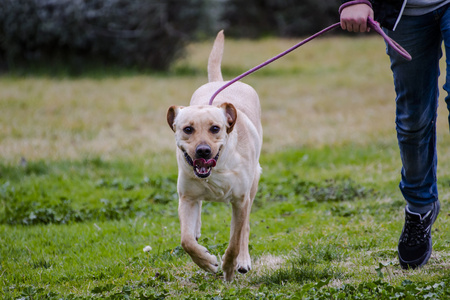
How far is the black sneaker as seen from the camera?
400cm

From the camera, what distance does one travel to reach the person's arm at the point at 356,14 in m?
3.49

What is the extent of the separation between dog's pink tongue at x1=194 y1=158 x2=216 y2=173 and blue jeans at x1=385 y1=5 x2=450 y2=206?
4.24 feet

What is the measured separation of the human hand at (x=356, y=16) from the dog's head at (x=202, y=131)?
901 millimetres

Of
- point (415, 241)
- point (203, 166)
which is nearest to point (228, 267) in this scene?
point (203, 166)

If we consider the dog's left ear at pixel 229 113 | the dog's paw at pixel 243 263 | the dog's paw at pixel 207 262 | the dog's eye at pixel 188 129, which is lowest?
the dog's paw at pixel 243 263

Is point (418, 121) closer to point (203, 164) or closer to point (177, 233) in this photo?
point (203, 164)

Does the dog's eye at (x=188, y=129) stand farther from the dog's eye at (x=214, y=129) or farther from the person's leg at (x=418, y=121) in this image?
the person's leg at (x=418, y=121)

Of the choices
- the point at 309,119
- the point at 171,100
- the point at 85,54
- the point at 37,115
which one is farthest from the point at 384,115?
the point at 85,54

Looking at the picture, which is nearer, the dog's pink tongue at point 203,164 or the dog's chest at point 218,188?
the dog's pink tongue at point 203,164

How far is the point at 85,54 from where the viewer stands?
16.3m

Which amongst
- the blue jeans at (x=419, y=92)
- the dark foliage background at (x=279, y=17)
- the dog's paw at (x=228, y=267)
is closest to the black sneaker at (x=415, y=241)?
the blue jeans at (x=419, y=92)

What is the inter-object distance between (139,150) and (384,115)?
14.9 feet

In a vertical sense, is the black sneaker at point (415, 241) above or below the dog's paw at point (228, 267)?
above

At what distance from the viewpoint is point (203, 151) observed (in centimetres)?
355
